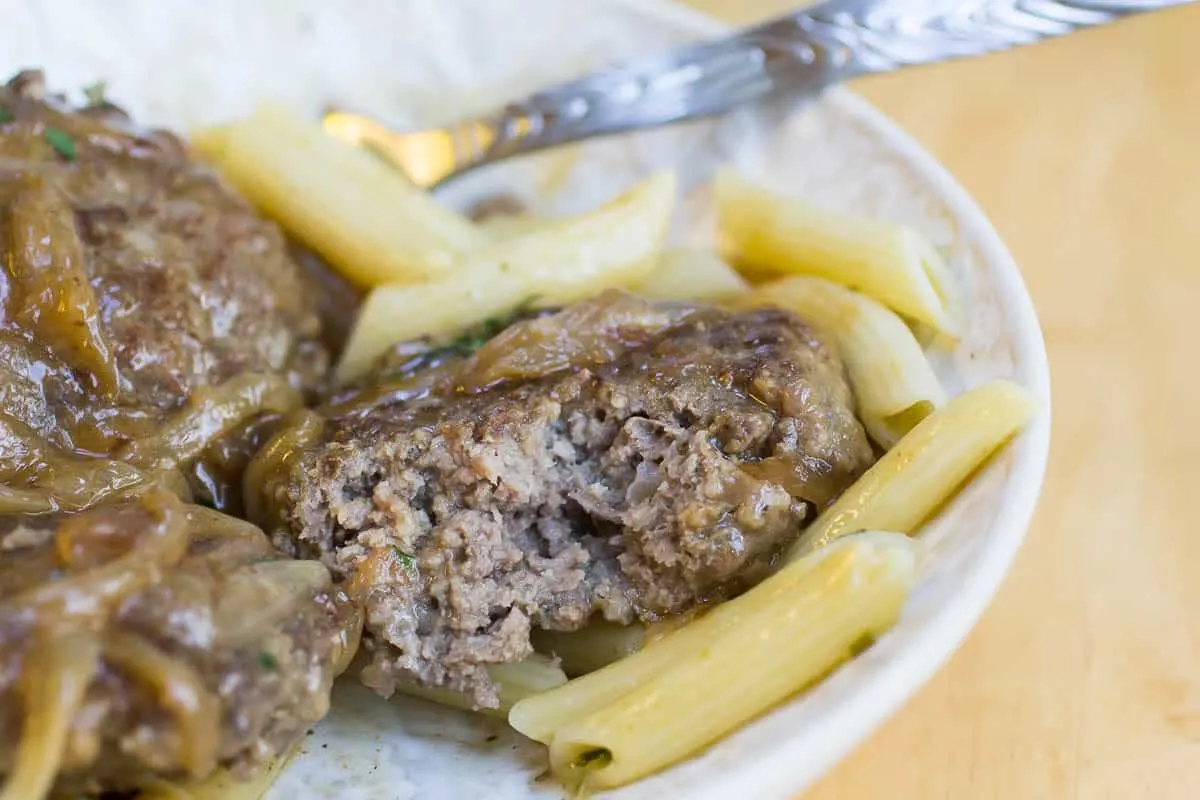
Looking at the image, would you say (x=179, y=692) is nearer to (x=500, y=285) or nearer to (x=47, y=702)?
(x=47, y=702)

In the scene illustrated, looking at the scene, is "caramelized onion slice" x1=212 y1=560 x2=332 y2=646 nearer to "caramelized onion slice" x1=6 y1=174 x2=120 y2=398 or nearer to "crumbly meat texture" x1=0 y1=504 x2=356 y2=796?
"crumbly meat texture" x1=0 y1=504 x2=356 y2=796

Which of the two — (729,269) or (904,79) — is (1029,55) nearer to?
(904,79)

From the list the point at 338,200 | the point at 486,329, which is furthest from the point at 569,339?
the point at 338,200

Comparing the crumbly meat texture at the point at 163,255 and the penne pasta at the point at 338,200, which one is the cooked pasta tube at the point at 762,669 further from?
the penne pasta at the point at 338,200

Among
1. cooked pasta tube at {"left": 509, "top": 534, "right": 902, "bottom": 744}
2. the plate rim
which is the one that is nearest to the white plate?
the plate rim

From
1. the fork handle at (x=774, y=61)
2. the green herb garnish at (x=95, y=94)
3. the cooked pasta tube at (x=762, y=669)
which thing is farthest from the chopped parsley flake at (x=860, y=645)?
the green herb garnish at (x=95, y=94)

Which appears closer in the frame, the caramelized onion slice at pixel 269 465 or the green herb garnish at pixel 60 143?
the caramelized onion slice at pixel 269 465

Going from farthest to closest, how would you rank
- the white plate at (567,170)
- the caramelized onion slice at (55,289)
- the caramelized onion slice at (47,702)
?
the caramelized onion slice at (55,289) < the white plate at (567,170) < the caramelized onion slice at (47,702)

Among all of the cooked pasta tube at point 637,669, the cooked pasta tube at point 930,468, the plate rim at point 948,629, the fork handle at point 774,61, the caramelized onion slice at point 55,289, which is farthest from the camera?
the fork handle at point 774,61

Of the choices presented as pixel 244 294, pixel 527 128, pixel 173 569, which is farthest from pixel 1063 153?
pixel 173 569
